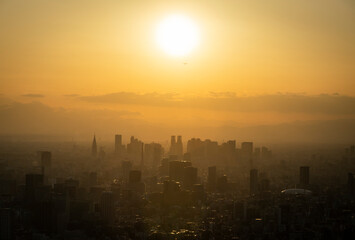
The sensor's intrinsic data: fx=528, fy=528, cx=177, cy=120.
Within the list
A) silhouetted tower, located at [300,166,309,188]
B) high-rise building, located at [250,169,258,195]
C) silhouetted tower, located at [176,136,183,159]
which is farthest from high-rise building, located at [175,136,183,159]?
high-rise building, located at [250,169,258,195]

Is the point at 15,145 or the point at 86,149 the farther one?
the point at 86,149

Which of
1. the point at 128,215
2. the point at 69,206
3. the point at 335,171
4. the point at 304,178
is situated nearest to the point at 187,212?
the point at 128,215

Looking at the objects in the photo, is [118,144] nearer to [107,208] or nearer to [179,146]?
[179,146]

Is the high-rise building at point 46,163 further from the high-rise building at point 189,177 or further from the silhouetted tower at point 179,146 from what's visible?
the silhouetted tower at point 179,146

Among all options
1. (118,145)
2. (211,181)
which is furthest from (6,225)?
(118,145)

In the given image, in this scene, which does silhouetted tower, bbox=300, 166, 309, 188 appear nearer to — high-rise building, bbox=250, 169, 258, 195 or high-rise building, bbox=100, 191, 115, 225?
high-rise building, bbox=250, 169, 258, 195

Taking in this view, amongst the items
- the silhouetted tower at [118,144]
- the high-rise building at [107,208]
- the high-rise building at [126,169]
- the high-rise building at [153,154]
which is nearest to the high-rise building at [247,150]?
the high-rise building at [153,154]

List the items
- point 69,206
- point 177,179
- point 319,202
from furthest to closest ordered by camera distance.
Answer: point 177,179 < point 319,202 < point 69,206

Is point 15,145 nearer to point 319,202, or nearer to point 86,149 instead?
point 86,149
